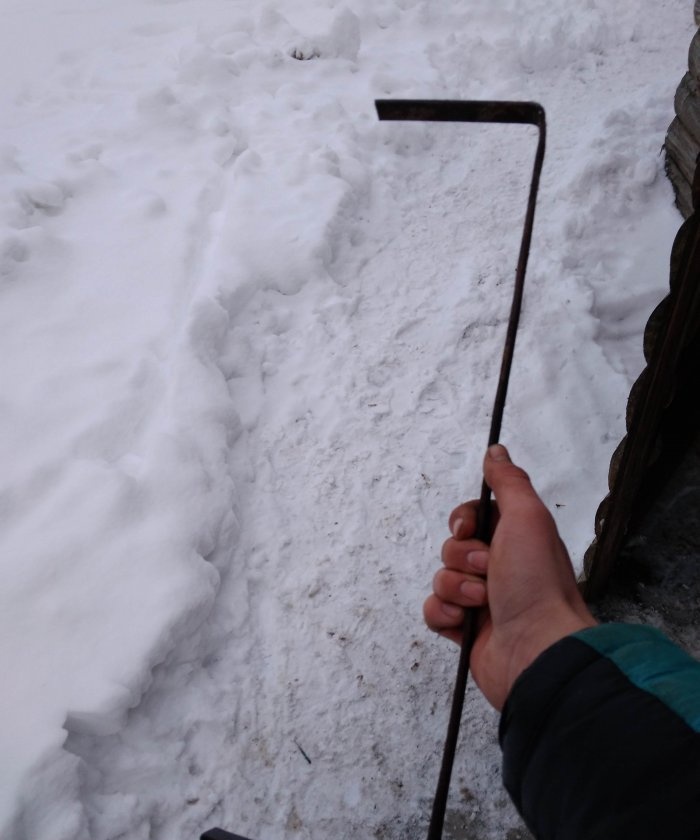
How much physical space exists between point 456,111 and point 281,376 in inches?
49.9

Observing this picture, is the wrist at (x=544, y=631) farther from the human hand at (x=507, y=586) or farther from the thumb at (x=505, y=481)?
the thumb at (x=505, y=481)

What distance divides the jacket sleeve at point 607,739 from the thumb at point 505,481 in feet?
1.09

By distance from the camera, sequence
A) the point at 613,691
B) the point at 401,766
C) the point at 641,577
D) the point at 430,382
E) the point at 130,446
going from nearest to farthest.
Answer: the point at 613,691 → the point at 401,766 → the point at 641,577 → the point at 130,446 → the point at 430,382

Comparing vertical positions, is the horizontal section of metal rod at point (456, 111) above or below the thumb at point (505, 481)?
above

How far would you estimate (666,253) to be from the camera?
2783mm

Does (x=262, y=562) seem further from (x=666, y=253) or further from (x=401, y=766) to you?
(x=666, y=253)

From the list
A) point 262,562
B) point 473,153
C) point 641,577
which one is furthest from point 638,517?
point 473,153

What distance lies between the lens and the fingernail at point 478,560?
1.35 metres

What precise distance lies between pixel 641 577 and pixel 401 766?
32.8 inches

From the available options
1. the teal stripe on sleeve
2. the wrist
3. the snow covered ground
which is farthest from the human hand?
the snow covered ground

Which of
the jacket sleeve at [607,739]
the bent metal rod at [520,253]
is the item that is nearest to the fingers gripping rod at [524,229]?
the bent metal rod at [520,253]

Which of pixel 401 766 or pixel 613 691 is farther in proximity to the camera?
pixel 401 766

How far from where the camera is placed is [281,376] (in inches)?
98.9

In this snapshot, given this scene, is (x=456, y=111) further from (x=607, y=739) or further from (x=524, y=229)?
(x=607, y=739)
